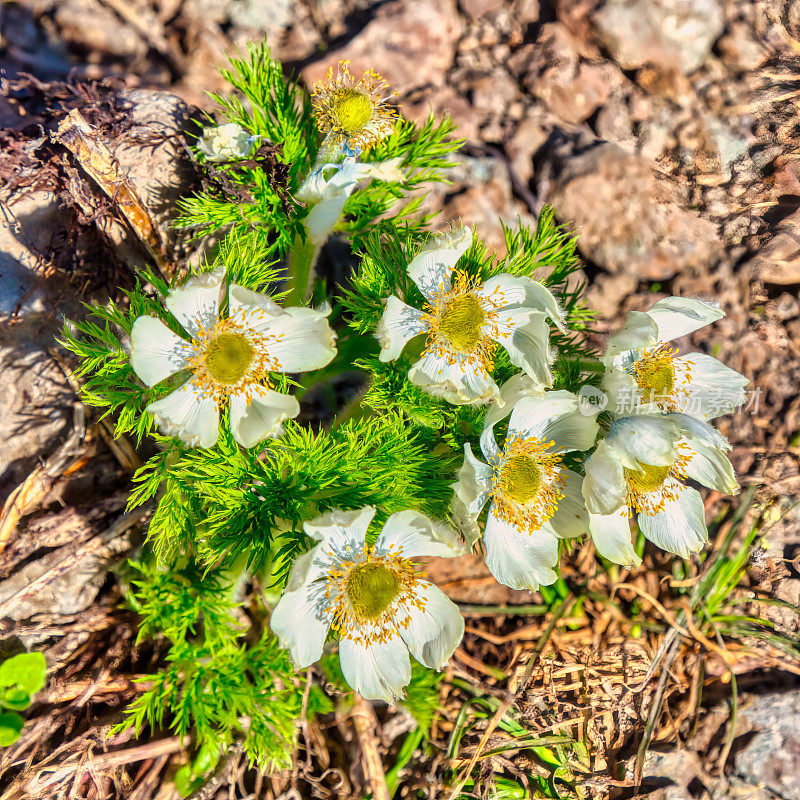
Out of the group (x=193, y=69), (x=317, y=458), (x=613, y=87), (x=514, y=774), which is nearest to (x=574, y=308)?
(x=317, y=458)

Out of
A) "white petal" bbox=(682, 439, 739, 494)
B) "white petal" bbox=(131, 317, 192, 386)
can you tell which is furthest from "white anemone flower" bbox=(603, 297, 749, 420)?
"white petal" bbox=(131, 317, 192, 386)

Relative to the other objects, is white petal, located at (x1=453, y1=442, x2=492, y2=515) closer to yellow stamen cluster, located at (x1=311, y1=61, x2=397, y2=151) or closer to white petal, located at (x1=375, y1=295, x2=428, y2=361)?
white petal, located at (x1=375, y1=295, x2=428, y2=361)

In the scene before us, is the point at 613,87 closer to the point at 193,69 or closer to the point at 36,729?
the point at 193,69

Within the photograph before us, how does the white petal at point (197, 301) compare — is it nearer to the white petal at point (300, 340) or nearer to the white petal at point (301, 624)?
the white petal at point (300, 340)

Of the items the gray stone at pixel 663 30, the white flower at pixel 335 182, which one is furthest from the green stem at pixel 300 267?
the gray stone at pixel 663 30

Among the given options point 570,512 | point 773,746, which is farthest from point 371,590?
point 773,746

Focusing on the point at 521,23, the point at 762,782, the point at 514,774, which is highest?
the point at 521,23

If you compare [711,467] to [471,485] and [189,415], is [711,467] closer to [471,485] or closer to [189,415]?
[471,485]
